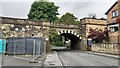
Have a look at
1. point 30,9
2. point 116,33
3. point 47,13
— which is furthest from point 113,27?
point 30,9

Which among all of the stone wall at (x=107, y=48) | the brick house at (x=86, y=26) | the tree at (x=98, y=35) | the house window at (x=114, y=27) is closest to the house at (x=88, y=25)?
the brick house at (x=86, y=26)

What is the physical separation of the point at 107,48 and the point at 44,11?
1675 inches

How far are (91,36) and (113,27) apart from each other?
15.3 feet

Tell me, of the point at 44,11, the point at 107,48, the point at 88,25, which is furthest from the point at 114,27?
the point at 44,11

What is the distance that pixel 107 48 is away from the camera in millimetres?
36594

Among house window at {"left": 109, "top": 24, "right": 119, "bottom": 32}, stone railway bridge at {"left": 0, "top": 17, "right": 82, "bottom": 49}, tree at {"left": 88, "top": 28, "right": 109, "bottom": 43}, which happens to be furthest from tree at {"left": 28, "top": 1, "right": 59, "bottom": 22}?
house window at {"left": 109, "top": 24, "right": 119, "bottom": 32}

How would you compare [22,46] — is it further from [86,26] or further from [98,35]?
[86,26]

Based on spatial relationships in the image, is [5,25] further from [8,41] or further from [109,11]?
[109,11]

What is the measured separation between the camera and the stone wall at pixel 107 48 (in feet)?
108

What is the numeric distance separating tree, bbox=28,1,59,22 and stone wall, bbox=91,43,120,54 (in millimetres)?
33634

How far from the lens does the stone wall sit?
33.0 m

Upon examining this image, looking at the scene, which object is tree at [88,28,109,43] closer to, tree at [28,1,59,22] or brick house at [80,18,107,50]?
brick house at [80,18,107,50]

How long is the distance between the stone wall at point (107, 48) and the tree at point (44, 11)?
33634mm

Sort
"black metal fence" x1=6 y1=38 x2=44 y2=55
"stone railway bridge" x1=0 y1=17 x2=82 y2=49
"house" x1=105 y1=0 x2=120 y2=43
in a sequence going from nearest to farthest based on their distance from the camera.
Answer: "black metal fence" x1=6 y1=38 x2=44 y2=55, "stone railway bridge" x1=0 y1=17 x2=82 y2=49, "house" x1=105 y1=0 x2=120 y2=43
